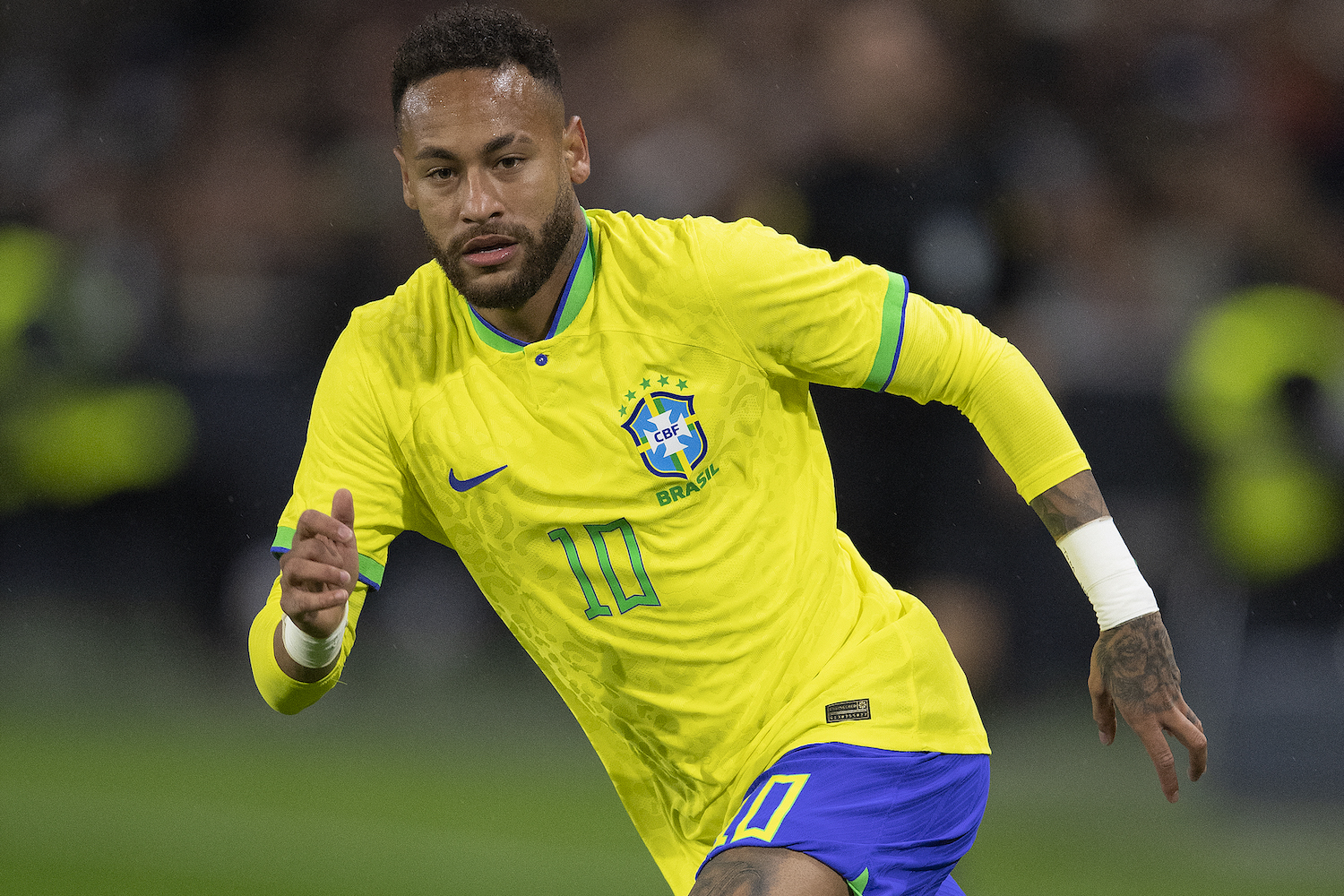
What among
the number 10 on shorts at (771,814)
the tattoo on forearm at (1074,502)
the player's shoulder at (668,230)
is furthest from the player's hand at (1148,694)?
the player's shoulder at (668,230)

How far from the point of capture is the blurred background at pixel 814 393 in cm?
498

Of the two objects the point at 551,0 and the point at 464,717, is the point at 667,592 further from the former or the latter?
the point at 551,0

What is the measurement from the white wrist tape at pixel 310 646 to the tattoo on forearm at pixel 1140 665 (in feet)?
4.13

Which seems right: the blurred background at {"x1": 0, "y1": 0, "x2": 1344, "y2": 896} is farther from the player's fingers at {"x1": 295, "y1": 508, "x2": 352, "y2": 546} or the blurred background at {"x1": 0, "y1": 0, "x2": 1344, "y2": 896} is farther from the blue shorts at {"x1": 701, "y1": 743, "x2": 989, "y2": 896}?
the player's fingers at {"x1": 295, "y1": 508, "x2": 352, "y2": 546}

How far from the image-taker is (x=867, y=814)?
2496 millimetres

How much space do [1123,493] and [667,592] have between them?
10.3 ft

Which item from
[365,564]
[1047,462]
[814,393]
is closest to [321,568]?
[365,564]

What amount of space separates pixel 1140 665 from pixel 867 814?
0.51 meters

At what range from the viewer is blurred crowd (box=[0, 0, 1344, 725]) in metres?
5.27

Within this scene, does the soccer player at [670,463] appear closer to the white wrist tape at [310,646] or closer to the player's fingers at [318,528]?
the white wrist tape at [310,646]

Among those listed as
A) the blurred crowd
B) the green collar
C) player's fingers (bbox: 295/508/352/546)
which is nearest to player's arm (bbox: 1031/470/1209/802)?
the green collar

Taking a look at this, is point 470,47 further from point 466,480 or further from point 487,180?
point 466,480

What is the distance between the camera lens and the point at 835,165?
5.35 m

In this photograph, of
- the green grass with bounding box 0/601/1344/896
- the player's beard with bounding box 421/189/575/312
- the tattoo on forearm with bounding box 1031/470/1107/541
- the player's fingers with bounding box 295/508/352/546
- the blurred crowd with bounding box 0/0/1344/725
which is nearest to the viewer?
the player's fingers with bounding box 295/508/352/546
